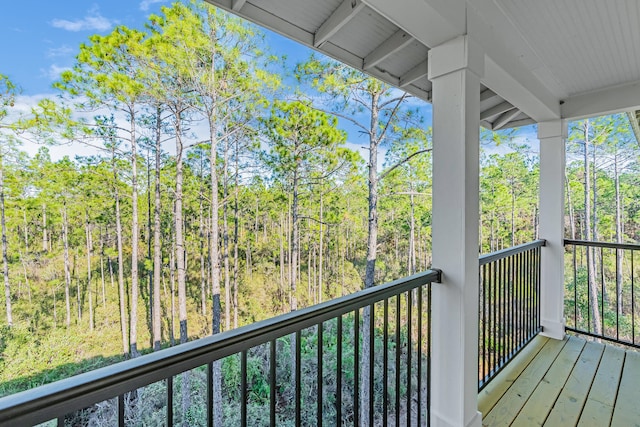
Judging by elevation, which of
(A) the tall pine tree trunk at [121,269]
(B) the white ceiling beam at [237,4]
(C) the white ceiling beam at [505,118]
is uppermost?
(B) the white ceiling beam at [237,4]

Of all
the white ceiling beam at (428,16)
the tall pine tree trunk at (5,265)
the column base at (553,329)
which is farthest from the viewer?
the tall pine tree trunk at (5,265)

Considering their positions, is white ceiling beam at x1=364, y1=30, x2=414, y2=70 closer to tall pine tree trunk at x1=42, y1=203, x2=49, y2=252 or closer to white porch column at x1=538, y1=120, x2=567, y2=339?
white porch column at x1=538, y1=120, x2=567, y2=339

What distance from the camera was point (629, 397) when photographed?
2.02 meters

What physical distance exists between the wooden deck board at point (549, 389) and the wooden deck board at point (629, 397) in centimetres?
29

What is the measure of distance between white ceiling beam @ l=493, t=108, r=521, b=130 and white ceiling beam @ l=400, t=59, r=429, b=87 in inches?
61.0

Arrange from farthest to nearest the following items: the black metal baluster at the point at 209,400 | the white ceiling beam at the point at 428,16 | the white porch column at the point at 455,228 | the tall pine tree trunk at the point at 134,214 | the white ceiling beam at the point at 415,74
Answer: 1. the tall pine tree trunk at the point at 134,214
2. the white ceiling beam at the point at 415,74
3. the white porch column at the point at 455,228
4. the white ceiling beam at the point at 428,16
5. the black metal baluster at the point at 209,400

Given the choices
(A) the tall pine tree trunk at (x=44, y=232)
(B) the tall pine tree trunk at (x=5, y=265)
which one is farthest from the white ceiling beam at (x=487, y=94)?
(A) the tall pine tree trunk at (x=44, y=232)

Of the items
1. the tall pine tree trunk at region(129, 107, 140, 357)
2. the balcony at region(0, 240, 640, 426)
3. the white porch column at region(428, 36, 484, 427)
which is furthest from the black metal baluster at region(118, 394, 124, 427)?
the tall pine tree trunk at region(129, 107, 140, 357)

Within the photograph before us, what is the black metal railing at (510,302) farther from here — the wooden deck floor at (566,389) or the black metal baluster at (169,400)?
the black metal baluster at (169,400)

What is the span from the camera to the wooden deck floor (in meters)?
1.83

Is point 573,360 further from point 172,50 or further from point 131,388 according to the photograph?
point 172,50

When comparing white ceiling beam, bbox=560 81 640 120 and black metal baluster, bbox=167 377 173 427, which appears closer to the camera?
black metal baluster, bbox=167 377 173 427

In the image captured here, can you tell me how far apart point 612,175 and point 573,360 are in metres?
11.8

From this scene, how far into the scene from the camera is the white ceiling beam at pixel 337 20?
60.7 inches
